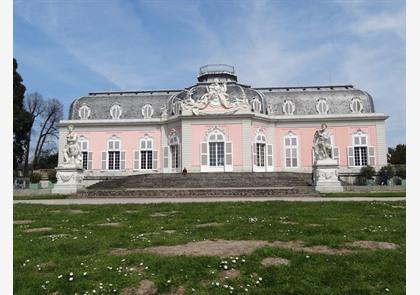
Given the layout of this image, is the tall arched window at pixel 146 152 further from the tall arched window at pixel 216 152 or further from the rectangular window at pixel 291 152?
the rectangular window at pixel 291 152

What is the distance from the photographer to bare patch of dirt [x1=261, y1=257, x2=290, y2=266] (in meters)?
5.40

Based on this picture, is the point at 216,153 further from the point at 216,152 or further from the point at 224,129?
the point at 224,129

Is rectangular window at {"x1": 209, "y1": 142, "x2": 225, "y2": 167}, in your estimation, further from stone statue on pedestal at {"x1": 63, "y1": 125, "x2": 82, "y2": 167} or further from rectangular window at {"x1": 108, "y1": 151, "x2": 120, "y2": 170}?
stone statue on pedestal at {"x1": 63, "y1": 125, "x2": 82, "y2": 167}

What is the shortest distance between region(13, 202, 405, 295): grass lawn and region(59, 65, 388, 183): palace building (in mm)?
25879

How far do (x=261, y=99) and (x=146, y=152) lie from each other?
12754 mm

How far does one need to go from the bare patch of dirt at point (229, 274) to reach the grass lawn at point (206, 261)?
4cm

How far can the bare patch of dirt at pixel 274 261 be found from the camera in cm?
540

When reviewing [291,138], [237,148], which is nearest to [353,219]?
[237,148]

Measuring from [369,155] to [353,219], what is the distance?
30154 mm

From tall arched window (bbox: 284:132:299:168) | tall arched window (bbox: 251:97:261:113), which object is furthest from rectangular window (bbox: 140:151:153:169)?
tall arched window (bbox: 284:132:299:168)

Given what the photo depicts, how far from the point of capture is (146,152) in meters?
38.6

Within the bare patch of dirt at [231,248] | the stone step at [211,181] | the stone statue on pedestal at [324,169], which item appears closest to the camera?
the bare patch of dirt at [231,248]

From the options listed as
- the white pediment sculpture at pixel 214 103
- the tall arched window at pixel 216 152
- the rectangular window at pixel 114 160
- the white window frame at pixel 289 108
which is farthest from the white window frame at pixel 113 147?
the white window frame at pixel 289 108

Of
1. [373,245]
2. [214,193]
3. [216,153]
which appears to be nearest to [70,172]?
[214,193]
